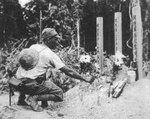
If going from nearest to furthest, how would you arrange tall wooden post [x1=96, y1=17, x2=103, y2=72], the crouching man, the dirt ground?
the dirt ground → the crouching man → tall wooden post [x1=96, y1=17, x2=103, y2=72]

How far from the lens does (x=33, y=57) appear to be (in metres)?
7.06

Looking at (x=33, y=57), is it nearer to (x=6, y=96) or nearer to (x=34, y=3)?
(x=6, y=96)

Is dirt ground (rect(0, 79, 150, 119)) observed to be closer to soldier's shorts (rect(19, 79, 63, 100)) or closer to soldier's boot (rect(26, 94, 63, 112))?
soldier's boot (rect(26, 94, 63, 112))

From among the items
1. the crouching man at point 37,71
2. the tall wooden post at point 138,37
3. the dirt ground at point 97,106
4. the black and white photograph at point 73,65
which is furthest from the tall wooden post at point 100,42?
the crouching man at point 37,71

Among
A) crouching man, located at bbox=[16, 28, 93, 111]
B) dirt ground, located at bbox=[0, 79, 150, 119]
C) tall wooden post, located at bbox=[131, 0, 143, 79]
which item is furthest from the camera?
tall wooden post, located at bbox=[131, 0, 143, 79]

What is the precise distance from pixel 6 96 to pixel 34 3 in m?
5.24

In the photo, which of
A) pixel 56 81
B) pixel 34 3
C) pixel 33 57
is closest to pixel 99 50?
pixel 56 81

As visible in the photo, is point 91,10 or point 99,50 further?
point 91,10

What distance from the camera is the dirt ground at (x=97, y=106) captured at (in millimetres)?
6887

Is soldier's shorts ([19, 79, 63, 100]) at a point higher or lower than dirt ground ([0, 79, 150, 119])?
higher

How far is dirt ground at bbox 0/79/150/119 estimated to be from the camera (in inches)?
271

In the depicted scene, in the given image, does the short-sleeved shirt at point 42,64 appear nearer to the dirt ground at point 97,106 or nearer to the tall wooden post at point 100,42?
the dirt ground at point 97,106

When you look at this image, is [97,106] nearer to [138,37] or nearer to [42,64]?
[42,64]

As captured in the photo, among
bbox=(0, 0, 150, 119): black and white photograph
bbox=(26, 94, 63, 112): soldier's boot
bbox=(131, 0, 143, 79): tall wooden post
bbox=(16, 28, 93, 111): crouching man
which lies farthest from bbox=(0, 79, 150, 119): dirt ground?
bbox=(131, 0, 143, 79): tall wooden post
